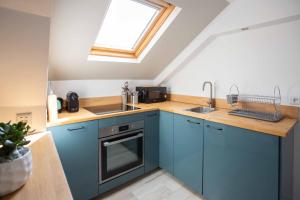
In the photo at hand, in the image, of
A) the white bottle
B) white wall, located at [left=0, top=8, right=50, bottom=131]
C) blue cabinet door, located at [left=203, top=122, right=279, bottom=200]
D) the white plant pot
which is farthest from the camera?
the white bottle

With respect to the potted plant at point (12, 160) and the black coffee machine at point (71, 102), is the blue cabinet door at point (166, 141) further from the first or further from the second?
the potted plant at point (12, 160)

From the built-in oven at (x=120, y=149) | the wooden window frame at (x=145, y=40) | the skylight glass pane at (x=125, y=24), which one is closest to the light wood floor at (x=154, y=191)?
the built-in oven at (x=120, y=149)

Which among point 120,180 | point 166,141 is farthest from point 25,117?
point 166,141

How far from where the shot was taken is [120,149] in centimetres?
196

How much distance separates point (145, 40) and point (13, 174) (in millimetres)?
1906

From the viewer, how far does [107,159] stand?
1.87 metres

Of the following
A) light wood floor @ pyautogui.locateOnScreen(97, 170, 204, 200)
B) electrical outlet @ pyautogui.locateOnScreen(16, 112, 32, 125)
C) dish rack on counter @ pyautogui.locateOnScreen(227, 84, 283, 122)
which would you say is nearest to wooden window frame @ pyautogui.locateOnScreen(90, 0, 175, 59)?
electrical outlet @ pyautogui.locateOnScreen(16, 112, 32, 125)

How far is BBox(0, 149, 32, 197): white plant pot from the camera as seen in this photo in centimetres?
65

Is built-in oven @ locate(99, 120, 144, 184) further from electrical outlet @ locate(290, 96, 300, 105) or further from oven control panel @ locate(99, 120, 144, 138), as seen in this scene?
electrical outlet @ locate(290, 96, 300, 105)

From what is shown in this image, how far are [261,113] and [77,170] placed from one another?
1896 millimetres

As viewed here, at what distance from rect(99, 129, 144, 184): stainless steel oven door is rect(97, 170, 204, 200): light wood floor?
21 centimetres

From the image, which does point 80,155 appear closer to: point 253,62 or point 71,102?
point 71,102

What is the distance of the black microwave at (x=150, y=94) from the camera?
8.22 feet

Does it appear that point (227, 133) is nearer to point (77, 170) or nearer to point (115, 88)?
point (77, 170)
